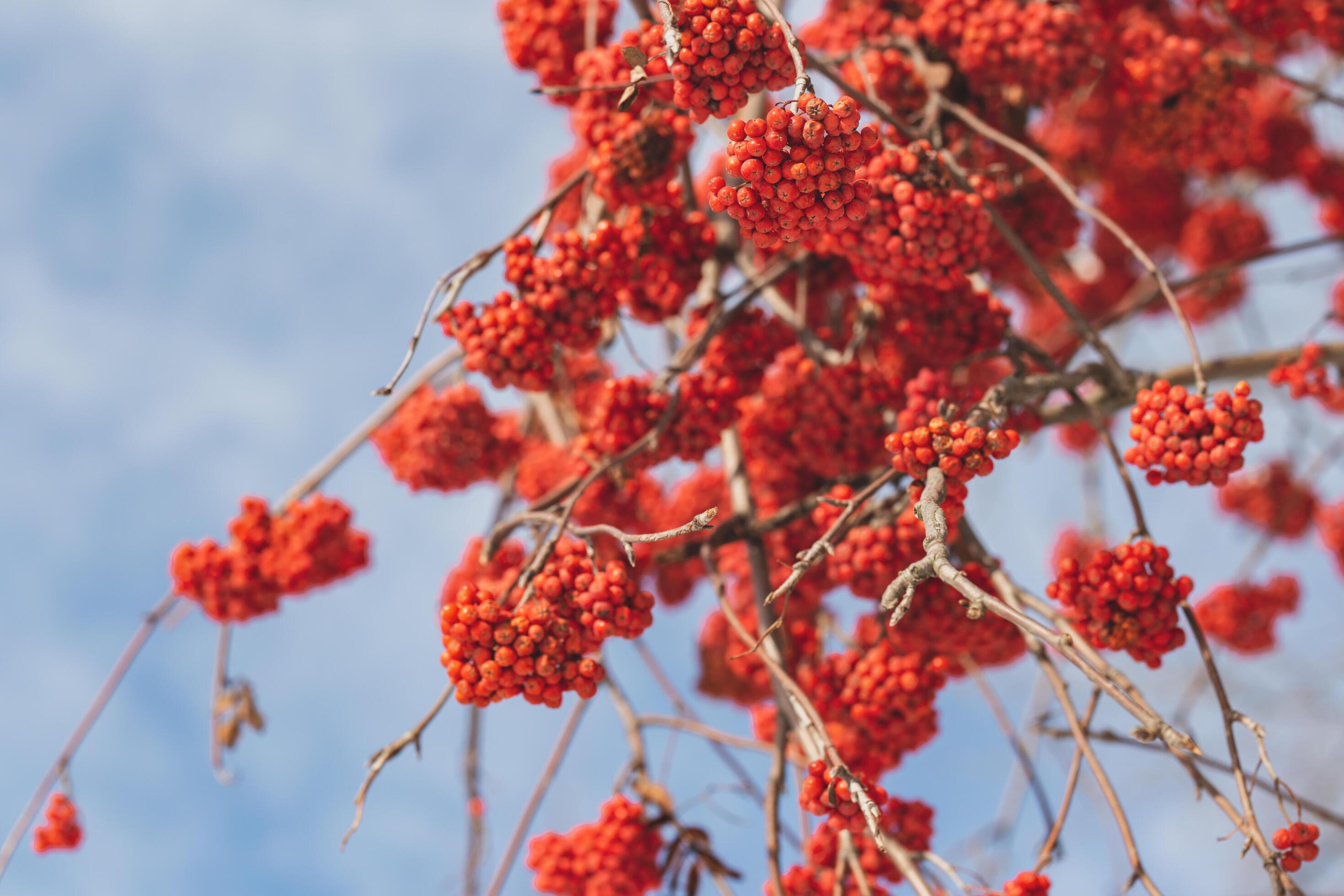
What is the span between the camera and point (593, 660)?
2303 mm

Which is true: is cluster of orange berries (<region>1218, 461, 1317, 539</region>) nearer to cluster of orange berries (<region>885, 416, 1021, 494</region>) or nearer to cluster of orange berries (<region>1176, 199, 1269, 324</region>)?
cluster of orange berries (<region>1176, 199, 1269, 324</region>)

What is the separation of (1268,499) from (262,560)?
443 cm

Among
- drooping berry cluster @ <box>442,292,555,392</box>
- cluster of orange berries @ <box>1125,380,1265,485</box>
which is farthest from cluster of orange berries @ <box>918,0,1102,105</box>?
drooping berry cluster @ <box>442,292,555,392</box>

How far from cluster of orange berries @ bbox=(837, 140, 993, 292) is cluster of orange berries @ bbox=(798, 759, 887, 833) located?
1.12m

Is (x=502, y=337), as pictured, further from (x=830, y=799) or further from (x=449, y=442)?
(x=830, y=799)

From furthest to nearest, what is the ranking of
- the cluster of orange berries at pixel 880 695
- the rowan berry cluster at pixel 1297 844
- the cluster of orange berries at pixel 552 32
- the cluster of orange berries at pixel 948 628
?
the cluster of orange berries at pixel 552 32 → the cluster of orange berries at pixel 880 695 → the cluster of orange berries at pixel 948 628 → the rowan berry cluster at pixel 1297 844

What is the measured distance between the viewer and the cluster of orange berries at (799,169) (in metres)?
1.89

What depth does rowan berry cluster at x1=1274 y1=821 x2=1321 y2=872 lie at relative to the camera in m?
2.14

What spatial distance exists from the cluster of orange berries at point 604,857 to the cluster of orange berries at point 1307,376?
2152 mm

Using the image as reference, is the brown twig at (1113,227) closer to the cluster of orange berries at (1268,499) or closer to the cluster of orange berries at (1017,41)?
the cluster of orange berries at (1017,41)

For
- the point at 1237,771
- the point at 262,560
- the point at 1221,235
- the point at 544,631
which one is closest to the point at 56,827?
the point at 262,560

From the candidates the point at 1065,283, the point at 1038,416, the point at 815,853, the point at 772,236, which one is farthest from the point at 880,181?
the point at 1065,283

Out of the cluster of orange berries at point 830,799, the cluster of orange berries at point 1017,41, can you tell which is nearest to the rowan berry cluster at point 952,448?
the cluster of orange berries at point 830,799

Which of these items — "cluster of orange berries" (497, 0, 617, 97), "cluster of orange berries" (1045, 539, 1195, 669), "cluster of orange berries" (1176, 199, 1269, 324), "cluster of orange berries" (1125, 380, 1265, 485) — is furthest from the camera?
"cluster of orange berries" (1176, 199, 1269, 324)
